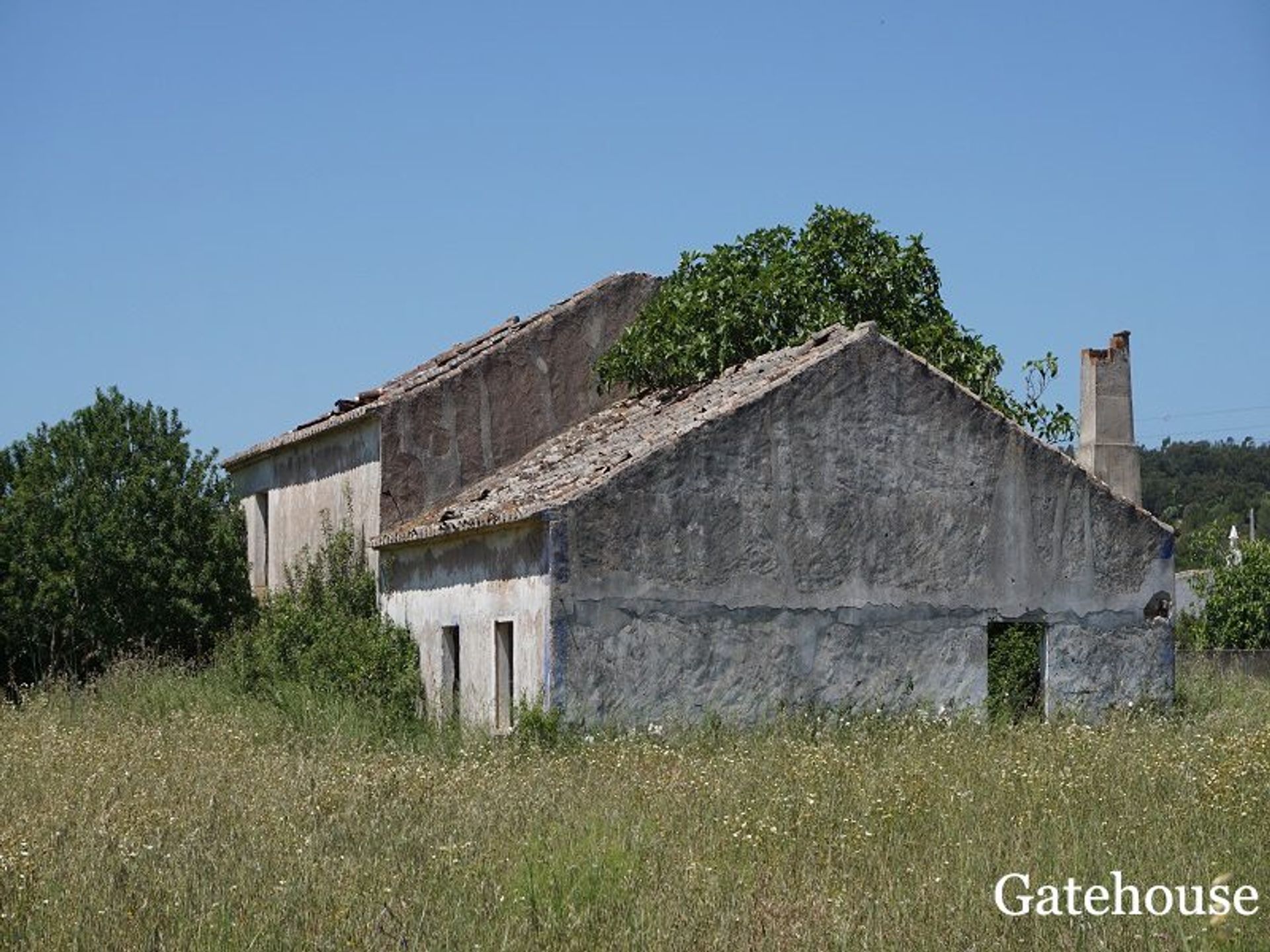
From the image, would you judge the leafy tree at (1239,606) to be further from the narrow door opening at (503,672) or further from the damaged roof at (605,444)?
the narrow door opening at (503,672)

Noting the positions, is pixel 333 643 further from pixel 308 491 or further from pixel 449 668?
pixel 308 491

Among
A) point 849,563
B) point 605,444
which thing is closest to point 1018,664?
point 849,563

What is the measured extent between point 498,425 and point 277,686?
5021mm

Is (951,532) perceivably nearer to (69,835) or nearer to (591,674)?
(591,674)

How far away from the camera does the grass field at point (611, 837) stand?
9055 mm

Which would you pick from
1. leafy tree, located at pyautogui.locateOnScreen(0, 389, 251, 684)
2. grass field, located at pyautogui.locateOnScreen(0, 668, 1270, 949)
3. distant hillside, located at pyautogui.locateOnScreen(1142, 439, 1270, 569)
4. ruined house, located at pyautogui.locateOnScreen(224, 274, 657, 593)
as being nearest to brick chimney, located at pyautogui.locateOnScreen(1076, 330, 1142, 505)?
ruined house, located at pyautogui.locateOnScreen(224, 274, 657, 593)

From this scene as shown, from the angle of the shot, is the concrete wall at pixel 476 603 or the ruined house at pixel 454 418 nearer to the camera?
the concrete wall at pixel 476 603

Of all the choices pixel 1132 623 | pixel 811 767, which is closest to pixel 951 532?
pixel 1132 623

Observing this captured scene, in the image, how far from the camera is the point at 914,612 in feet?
64.7

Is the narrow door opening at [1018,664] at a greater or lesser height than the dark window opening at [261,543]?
lesser

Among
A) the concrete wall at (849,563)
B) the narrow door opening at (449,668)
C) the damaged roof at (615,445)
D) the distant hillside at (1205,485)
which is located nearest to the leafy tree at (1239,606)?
the damaged roof at (615,445)

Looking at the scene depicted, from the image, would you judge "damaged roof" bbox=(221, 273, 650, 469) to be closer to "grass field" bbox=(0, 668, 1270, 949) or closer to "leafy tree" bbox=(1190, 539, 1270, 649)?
"grass field" bbox=(0, 668, 1270, 949)

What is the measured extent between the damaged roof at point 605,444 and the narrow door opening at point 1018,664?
4027 millimetres

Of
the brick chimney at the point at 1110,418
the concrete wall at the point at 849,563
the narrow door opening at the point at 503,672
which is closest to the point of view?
the concrete wall at the point at 849,563
